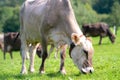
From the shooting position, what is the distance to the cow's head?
11.0 m

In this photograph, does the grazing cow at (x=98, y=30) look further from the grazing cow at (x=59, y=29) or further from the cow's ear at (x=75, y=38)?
the cow's ear at (x=75, y=38)

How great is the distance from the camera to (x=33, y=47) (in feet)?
46.9

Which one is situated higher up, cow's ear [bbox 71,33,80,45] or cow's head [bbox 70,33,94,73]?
cow's ear [bbox 71,33,80,45]

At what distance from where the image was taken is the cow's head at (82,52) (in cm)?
1105

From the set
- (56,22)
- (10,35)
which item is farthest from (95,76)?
(10,35)

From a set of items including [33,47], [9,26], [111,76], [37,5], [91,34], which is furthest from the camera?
[9,26]

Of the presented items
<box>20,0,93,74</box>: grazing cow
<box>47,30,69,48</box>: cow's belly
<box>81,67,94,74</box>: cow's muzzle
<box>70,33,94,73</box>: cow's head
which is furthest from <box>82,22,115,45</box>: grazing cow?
<box>81,67,94,74</box>: cow's muzzle

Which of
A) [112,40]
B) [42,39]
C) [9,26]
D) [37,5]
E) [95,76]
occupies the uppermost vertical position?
[37,5]

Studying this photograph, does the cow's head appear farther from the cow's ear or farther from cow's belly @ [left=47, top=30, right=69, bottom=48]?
cow's belly @ [left=47, top=30, right=69, bottom=48]

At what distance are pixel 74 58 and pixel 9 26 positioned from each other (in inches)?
3436

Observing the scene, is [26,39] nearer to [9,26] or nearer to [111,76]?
[111,76]

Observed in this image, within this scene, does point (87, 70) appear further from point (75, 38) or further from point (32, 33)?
point (32, 33)

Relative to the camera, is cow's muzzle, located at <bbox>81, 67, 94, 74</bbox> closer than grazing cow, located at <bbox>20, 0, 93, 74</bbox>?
Yes

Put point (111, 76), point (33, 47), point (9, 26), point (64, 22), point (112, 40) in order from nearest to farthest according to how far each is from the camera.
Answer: point (111, 76)
point (64, 22)
point (33, 47)
point (112, 40)
point (9, 26)
